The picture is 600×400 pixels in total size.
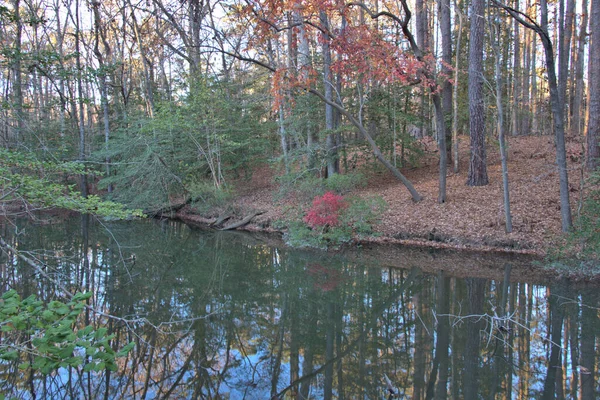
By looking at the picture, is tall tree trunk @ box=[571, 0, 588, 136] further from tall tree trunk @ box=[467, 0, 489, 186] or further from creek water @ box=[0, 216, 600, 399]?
creek water @ box=[0, 216, 600, 399]

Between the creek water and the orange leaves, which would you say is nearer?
the creek water

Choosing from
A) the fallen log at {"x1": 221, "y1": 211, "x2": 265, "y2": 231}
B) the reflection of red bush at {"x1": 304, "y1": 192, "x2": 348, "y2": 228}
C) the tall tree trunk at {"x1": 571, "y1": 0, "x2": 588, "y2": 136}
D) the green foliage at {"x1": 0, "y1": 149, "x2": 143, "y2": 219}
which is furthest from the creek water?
the tall tree trunk at {"x1": 571, "y1": 0, "x2": 588, "y2": 136}

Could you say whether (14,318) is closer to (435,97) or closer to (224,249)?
(224,249)

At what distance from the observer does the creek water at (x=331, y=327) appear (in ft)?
15.6

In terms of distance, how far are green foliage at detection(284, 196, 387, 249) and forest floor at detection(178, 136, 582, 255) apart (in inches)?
18.0

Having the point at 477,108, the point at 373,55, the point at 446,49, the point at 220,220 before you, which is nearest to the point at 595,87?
the point at 477,108

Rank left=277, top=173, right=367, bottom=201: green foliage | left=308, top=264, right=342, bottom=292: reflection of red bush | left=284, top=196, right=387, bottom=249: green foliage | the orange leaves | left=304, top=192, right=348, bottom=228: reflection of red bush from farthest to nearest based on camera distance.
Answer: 1. left=277, top=173, right=367, bottom=201: green foliage
2. left=284, top=196, right=387, bottom=249: green foliage
3. left=304, top=192, right=348, bottom=228: reflection of red bush
4. the orange leaves
5. left=308, top=264, right=342, bottom=292: reflection of red bush

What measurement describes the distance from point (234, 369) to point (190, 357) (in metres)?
0.69

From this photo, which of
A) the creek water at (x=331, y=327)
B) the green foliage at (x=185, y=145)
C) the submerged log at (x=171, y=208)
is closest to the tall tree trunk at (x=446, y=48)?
the creek water at (x=331, y=327)

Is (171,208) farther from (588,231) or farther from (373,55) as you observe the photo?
(588,231)

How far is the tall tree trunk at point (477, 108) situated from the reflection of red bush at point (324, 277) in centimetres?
680

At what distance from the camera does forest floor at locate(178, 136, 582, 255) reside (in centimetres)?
1079

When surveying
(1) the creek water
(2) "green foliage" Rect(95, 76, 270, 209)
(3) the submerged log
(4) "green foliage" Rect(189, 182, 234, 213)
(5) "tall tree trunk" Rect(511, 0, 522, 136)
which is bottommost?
(1) the creek water

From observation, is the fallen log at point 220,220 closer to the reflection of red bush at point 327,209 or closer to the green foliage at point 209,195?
the green foliage at point 209,195
